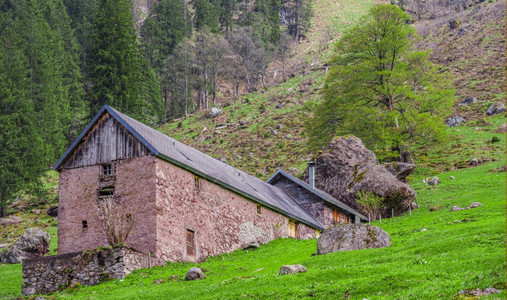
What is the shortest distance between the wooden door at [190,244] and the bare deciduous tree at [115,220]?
137 inches

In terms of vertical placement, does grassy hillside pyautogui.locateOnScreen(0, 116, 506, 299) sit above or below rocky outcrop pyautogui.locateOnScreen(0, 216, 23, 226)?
below

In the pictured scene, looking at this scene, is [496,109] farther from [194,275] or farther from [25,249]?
[25,249]

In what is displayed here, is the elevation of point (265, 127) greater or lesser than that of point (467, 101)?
lesser

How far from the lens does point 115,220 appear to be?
30.6 metres

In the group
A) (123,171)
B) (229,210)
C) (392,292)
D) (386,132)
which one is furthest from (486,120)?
(392,292)

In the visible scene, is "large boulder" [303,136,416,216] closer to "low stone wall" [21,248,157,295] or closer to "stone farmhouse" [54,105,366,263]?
"stone farmhouse" [54,105,366,263]

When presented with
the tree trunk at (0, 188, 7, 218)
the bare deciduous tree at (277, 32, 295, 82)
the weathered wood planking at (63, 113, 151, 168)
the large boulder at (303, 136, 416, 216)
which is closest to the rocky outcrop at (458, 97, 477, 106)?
the large boulder at (303, 136, 416, 216)

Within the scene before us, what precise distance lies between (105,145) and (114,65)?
32285mm

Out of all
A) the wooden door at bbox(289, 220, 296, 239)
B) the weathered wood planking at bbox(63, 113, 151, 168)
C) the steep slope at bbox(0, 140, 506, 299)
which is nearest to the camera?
the steep slope at bbox(0, 140, 506, 299)

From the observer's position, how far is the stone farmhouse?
107ft

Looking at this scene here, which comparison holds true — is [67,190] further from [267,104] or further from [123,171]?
[267,104]

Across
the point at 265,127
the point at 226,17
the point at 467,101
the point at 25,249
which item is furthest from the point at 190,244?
the point at 226,17

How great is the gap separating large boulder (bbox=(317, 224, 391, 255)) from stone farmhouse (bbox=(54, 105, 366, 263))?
8.71m

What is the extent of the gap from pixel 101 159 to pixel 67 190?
2.81 metres
